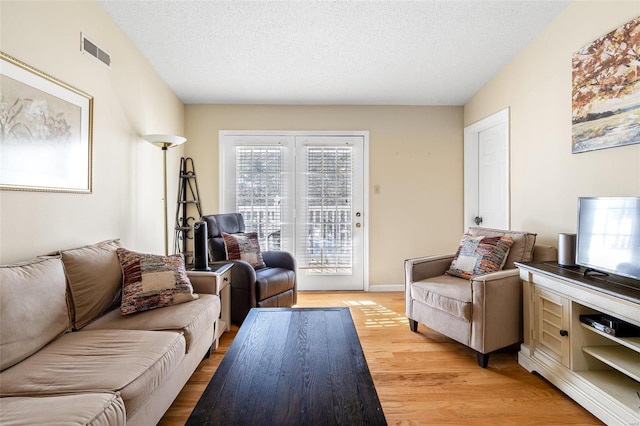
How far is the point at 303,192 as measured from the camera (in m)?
3.97

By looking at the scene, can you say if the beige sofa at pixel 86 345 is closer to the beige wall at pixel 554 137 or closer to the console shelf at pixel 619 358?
the console shelf at pixel 619 358

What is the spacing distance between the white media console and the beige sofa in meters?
2.25

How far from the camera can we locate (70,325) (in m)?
1.67

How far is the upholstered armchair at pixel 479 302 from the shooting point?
219cm

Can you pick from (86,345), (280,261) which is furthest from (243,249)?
(86,345)

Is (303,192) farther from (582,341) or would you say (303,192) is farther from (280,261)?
(582,341)

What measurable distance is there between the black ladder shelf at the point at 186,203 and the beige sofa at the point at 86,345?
1.63 metres

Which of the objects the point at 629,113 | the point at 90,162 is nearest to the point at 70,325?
the point at 90,162

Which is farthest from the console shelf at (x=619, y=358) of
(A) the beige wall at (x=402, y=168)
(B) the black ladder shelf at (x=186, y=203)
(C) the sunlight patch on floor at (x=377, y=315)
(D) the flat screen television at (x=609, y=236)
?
(B) the black ladder shelf at (x=186, y=203)

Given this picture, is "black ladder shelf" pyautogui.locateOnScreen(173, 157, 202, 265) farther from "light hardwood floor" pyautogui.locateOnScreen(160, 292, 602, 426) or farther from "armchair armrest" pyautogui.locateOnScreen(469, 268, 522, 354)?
"armchair armrest" pyautogui.locateOnScreen(469, 268, 522, 354)

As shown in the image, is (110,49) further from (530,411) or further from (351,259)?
(530,411)

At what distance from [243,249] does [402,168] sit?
2.25 m

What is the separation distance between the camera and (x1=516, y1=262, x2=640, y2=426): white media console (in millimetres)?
1587

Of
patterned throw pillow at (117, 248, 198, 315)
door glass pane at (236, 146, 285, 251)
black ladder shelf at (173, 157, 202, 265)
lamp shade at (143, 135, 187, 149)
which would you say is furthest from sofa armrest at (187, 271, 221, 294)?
door glass pane at (236, 146, 285, 251)
